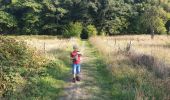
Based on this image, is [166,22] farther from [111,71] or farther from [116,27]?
[111,71]

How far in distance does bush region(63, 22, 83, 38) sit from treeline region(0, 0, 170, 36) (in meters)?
1.68

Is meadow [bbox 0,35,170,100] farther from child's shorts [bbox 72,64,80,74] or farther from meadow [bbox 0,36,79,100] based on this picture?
child's shorts [bbox 72,64,80,74]

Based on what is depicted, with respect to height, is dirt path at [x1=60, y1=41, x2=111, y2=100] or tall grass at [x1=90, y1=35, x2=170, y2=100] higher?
tall grass at [x1=90, y1=35, x2=170, y2=100]

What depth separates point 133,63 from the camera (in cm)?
1722

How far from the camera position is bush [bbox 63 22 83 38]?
65625 mm

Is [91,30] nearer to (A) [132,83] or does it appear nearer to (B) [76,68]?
(B) [76,68]

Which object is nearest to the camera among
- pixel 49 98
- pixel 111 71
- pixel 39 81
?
pixel 49 98

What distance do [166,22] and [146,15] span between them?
13.8 metres

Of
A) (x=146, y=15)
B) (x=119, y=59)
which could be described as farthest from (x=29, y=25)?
(x=119, y=59)

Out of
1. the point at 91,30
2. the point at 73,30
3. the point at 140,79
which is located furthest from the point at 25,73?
the point at 91,30

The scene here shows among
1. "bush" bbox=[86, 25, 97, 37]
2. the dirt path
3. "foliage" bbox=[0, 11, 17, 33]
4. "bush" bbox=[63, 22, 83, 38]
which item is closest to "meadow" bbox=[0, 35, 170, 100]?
the dirt path

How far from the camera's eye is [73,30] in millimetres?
67250

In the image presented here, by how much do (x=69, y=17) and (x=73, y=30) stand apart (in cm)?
1020

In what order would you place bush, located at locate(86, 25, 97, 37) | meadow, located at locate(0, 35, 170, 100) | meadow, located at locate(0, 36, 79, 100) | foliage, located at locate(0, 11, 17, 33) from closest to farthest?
meadow, located at locate(0, 35, 170, 100) < meadow, located at locate(0, 36, 79, 100) < bush, located at locate(86, 25, 97, 37) < foliage, located at locate(0, 11, 17, 33)
